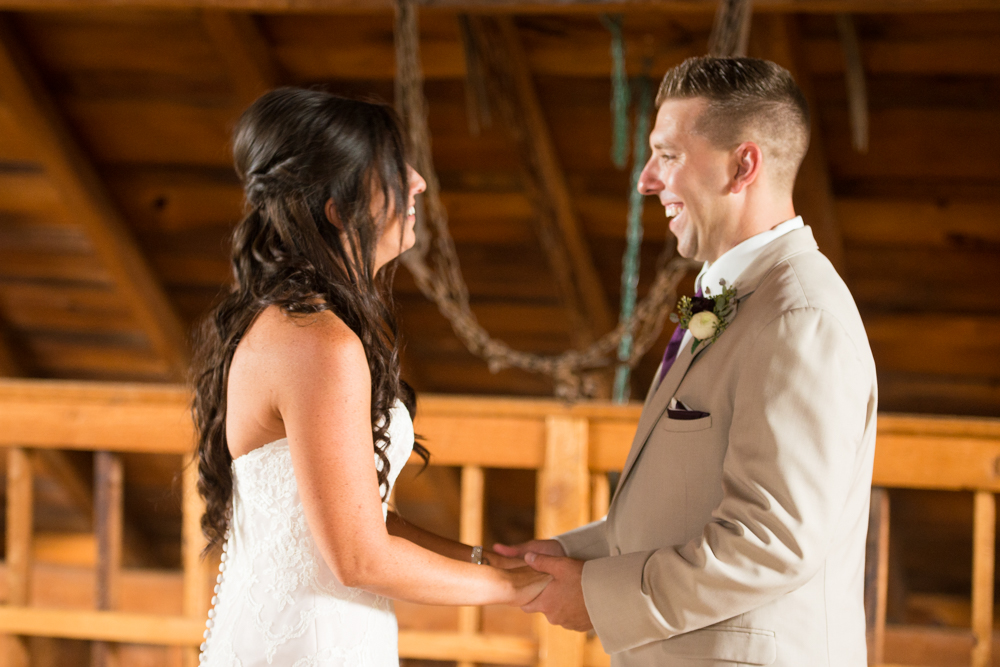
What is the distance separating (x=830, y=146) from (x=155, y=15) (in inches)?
100

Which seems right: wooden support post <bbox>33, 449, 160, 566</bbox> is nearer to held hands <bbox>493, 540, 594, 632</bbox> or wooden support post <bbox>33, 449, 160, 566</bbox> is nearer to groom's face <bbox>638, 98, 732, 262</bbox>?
held hands <bbox>493, 540, 594, 632</bbox>

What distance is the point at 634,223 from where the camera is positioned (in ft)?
10.7

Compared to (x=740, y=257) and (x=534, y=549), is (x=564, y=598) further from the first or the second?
(x=740, y=257)

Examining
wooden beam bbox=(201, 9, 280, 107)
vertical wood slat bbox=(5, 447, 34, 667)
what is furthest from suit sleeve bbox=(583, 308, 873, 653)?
wooden beam bbox=(201, 9, 280, 107)

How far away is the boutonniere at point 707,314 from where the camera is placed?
1257 mm

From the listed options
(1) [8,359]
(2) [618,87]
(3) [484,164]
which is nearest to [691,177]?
(2) [618,87]

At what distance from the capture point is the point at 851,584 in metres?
1.23

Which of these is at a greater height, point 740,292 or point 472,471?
point 740,292

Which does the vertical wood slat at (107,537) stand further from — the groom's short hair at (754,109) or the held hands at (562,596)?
the groom's short hair at (754,109)

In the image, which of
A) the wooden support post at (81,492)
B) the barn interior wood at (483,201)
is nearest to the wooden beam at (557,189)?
the barn interior wood at (483,201)

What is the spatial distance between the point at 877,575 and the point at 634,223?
5.55 feet

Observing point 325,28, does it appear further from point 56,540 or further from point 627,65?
point 56,540

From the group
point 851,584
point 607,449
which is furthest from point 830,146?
point 851,584

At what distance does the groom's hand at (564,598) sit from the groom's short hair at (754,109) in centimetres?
71
